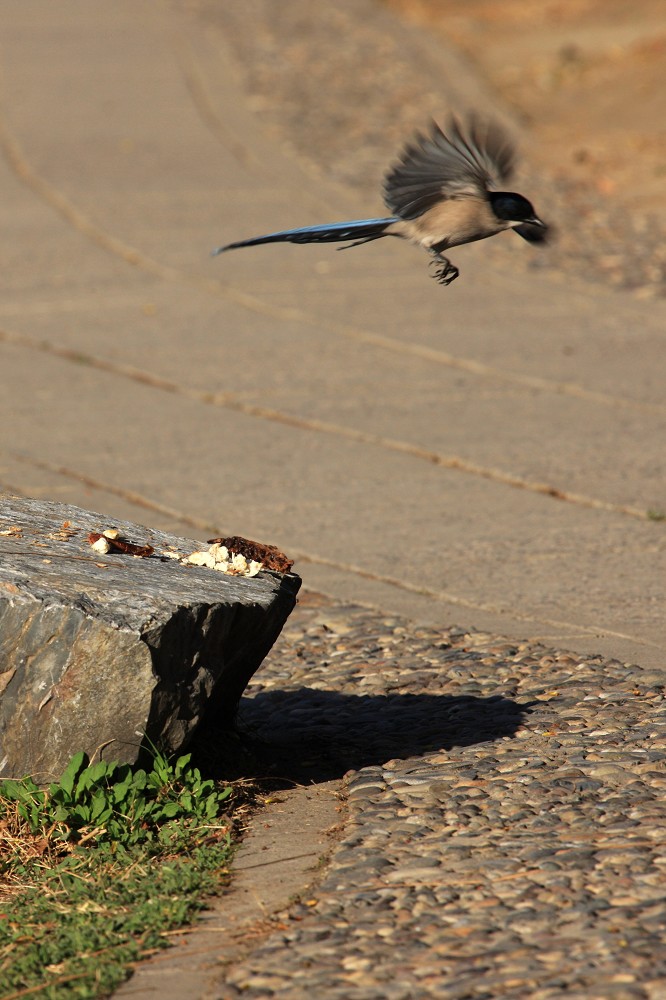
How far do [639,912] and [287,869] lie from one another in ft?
3.13

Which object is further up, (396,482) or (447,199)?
(447,199)

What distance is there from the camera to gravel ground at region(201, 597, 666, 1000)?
336 centimetres

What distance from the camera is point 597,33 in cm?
2283

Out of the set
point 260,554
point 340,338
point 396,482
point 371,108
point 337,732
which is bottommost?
point 337,732

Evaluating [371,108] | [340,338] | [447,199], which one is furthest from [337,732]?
[371,108]

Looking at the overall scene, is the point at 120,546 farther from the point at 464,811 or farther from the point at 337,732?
the point at 464,811

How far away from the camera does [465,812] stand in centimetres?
421

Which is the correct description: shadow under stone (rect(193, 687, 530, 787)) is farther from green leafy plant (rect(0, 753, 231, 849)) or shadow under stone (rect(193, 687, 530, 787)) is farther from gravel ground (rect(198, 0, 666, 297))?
gravel ground (rect(198, 0, 666, 297))

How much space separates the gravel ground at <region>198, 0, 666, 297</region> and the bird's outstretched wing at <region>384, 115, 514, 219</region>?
6.82 meters

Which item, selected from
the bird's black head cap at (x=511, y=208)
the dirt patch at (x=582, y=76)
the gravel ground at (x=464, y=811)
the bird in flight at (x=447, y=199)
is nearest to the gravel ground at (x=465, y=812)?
the gravel ground at (x=464, y=811)

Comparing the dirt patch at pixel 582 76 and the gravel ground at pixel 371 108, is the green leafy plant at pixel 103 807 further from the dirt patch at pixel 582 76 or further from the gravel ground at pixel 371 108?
the dirt patch at pixel 582 76

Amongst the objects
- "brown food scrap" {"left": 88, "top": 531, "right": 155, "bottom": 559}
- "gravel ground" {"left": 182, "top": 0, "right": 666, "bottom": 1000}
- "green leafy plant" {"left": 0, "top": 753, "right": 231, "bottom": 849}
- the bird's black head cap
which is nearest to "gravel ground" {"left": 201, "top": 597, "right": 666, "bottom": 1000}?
"gravel ground" {"left": 182, "top": 0, "right": 666, "bottom": 1000}

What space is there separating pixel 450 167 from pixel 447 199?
0.10 m

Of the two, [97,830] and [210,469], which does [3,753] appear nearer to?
[97,830]
